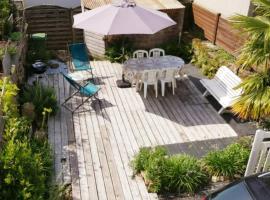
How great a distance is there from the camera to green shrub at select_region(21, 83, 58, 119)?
307 inches

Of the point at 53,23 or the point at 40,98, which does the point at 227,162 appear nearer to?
the point at 40,98

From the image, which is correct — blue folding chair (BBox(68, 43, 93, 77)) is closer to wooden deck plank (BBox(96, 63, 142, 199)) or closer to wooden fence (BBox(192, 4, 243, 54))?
wooden deck plank (BBox(96, 63, 142, 199))

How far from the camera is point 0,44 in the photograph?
855cm

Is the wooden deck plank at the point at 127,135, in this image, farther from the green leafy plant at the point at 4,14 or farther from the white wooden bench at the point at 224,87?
the green leafy plant at the point at 4,14

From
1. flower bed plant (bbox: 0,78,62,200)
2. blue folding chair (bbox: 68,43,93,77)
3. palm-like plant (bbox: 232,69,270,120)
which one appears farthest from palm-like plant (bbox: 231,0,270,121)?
blue folding chair (bbox: 68,43,93,77)

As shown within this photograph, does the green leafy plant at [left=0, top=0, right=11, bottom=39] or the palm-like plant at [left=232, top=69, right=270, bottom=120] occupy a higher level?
the green leafy plant at [left=0, top=0, right=11, bottom=39]

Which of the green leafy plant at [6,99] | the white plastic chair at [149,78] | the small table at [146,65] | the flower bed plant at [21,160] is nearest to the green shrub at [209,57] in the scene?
the small table at [146,65]

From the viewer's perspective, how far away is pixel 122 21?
8.29m

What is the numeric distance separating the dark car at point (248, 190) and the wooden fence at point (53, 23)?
898 centimetres

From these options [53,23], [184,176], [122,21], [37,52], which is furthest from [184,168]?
[53,23]

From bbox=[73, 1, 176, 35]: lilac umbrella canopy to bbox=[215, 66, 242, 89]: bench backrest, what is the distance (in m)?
1.87

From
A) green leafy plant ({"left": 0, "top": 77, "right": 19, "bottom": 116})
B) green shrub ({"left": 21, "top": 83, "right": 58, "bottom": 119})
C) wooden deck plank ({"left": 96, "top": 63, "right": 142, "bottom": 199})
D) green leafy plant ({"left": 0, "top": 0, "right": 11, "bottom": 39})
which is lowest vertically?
wooden deck plank ({"left": 96, "top": 63, "right": 142, "bottom": 199})

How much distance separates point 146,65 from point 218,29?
11.0 ft

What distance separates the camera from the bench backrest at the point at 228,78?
27.3 ft
